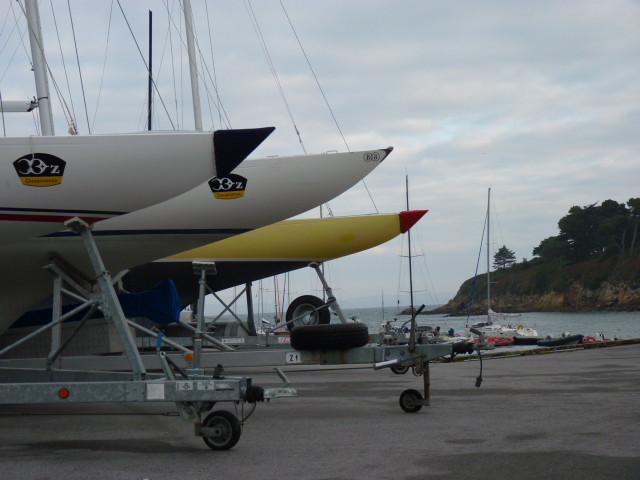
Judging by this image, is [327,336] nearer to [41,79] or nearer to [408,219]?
[408,219]

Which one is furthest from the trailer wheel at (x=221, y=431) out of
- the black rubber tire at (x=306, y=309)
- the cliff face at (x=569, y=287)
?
the cliff face at (x=569, y=287)

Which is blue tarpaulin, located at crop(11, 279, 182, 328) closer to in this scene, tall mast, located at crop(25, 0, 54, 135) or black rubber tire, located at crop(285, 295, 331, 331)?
black rubber tire, located at crop(285, 295, 331, 331)

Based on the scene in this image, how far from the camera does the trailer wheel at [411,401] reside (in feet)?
25.5

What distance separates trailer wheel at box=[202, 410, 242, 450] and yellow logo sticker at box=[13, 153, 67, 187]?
2332mm

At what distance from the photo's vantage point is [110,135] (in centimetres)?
665

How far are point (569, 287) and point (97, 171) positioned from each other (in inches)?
5155

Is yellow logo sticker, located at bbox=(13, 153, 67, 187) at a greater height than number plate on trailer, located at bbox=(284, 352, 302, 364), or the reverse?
yellow logo sticker, located at bbox=(13, 153, 67, 187)

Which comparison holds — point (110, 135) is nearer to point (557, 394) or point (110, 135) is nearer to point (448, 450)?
point (448, 450)

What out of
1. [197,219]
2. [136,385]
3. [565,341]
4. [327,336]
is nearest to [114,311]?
[136,385]

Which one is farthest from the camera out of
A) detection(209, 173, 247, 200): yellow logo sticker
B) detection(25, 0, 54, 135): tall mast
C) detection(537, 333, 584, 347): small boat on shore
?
detection(537, 333, 584, 347): small boat on shore

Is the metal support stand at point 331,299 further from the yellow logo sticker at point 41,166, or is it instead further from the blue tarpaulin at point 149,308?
the yellow logo sticker at point 41,166

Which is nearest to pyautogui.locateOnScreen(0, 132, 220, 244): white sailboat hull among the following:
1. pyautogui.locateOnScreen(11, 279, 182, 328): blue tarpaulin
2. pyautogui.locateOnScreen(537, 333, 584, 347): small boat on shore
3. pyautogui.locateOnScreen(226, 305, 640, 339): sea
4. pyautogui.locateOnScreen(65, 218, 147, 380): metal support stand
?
pyautogui.locateOnScreen(65, 218, 147, 380): metal support stand

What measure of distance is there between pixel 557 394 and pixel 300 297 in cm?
599

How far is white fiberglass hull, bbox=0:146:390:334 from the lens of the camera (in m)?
8.02
